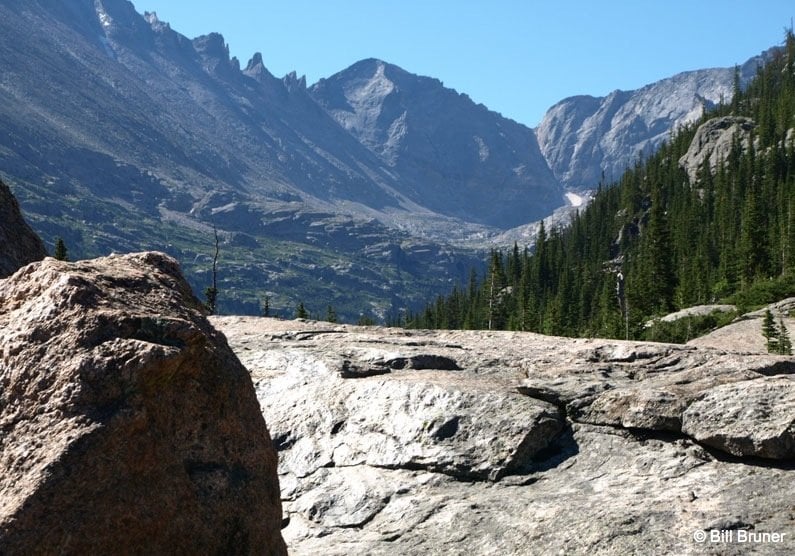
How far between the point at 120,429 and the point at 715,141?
648 ft

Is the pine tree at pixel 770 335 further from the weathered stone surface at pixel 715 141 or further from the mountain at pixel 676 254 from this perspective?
the weathered stone surface at pixel 715 141

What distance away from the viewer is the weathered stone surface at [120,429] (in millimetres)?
7816

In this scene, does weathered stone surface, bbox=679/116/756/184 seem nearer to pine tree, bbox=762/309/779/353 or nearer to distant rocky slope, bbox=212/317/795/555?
pine tree, bbox=762/309/779/353

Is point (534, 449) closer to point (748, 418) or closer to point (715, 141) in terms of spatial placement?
point (748, 418)

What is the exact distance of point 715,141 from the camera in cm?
18725

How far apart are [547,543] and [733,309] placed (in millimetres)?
66711

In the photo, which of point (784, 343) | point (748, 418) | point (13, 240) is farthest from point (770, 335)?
point (13, 240)

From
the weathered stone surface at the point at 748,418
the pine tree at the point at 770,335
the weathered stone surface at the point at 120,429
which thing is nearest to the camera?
the weathered stone surface at the point at 120,429

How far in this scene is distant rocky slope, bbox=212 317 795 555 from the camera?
425 inches

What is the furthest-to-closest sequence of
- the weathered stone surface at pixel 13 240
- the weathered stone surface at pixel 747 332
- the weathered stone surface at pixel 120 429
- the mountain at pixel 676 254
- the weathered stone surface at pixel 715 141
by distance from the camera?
the weathered stone surface at pixel 715 141 → the mountain at pixel 676 254 → the weathered stone surface at pixel 747 332 → the weathered stone surface at pixel 13 240 → the weathered stone surface at pixel 120 429

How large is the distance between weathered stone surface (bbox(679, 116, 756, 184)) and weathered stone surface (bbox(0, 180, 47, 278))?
178390 millimetres

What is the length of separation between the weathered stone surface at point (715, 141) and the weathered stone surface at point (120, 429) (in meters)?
182

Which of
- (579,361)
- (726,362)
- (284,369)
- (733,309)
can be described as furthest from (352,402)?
(733,309)

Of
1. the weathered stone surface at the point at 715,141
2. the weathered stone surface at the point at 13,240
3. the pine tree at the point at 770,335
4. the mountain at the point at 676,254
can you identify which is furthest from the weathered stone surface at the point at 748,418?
the weathered stone surface at the point at 715,141
